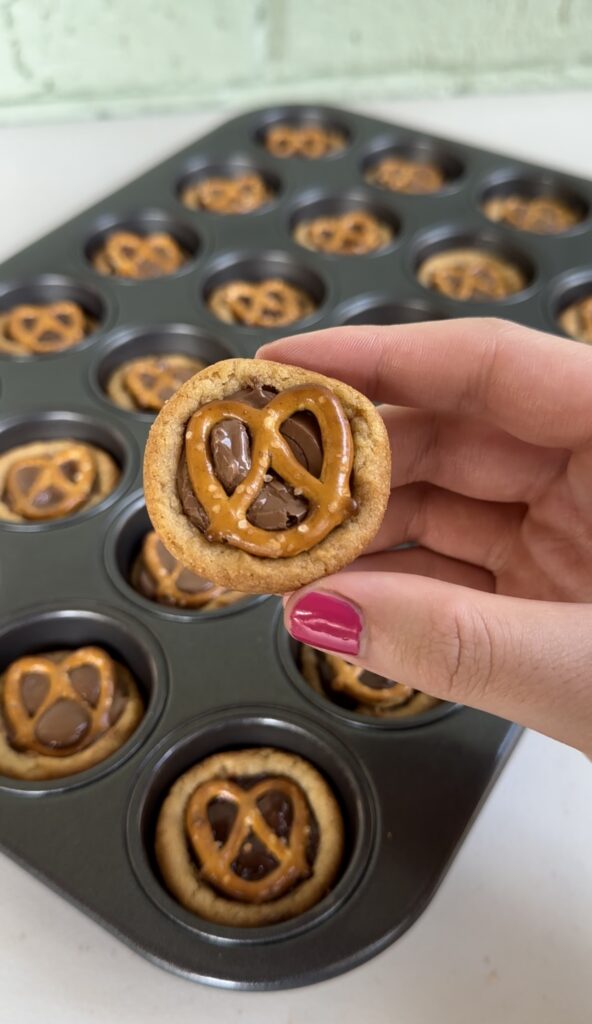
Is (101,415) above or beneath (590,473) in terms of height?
beneath

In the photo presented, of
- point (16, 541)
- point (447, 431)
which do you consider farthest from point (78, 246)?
point (447, 431)

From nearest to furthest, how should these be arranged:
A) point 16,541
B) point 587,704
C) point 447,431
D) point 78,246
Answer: point 587,704 → point 447,431 → point 16,541 → point 78,246

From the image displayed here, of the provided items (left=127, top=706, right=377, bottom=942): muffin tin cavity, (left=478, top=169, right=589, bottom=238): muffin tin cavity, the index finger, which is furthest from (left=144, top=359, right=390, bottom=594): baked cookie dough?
(left=478, top=169, right=589, bottom=238): muffin tin cavity

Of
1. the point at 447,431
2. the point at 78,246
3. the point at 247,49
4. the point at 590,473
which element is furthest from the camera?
the point at 247,49

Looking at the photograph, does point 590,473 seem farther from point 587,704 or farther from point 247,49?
point 247,49

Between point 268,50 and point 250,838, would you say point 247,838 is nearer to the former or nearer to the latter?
point 250,838

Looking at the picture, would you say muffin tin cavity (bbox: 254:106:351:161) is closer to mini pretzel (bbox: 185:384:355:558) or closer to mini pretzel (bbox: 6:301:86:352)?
mini pretzel (bbox: 6:301:86:352)
